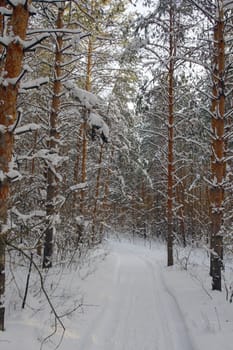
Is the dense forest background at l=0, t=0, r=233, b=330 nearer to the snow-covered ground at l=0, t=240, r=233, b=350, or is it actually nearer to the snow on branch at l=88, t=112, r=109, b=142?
the snow on branch at l=88, t=112, r=109, b=142

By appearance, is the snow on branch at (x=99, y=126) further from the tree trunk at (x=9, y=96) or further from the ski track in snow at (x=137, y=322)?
the ski track in snow at (x=137, y=322)

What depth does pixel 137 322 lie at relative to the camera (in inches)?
222

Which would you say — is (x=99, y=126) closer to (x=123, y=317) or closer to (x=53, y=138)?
(x=123, y=317)

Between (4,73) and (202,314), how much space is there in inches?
201

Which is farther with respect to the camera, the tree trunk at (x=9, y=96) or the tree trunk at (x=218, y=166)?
the tree trunk at (x=218, y=166)

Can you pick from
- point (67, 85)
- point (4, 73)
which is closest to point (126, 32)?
point (67, 85)

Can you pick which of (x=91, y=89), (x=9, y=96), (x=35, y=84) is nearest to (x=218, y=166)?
(x=35, y=84)

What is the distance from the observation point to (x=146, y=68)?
10.8 m

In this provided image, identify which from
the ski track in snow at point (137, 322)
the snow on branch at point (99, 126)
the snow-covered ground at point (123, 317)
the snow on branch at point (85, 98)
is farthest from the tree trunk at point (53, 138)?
the snow on branch at point (99, 126)

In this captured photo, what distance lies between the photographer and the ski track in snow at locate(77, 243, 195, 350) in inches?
181

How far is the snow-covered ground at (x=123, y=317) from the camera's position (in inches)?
176

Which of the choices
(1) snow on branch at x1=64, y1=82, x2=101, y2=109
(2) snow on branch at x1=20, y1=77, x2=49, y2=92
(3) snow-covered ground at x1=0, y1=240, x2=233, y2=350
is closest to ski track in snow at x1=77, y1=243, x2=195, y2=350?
(3) snow-covered ground at x1=0, y1=240, x2=233, y2=350

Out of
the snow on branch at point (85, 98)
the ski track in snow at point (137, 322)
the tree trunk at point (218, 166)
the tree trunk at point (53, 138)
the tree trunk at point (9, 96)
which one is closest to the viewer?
the tree trunk at point (9, 96)

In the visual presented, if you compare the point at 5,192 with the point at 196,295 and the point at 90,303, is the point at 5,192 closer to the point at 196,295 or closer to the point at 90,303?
the point at 90,303
